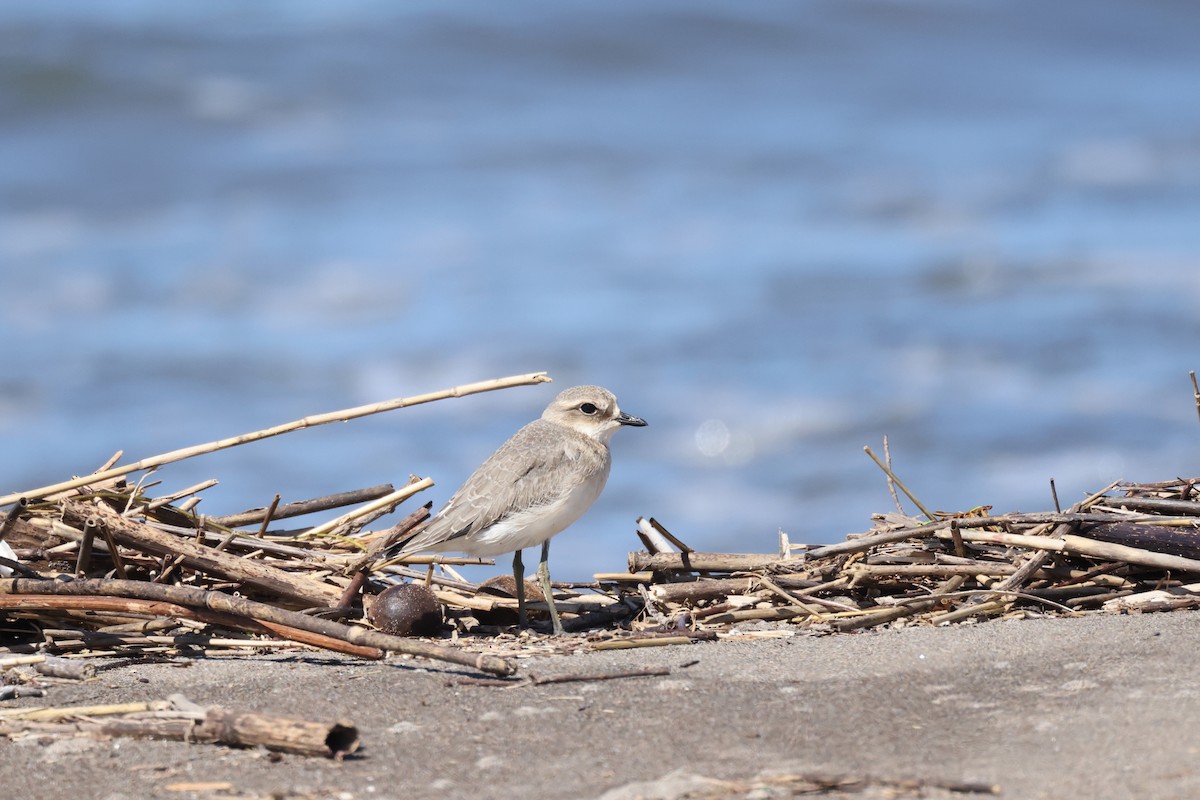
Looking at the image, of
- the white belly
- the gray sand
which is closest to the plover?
the white belly

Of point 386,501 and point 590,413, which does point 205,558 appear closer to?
Answer: point 386,501

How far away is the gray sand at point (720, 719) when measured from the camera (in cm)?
330

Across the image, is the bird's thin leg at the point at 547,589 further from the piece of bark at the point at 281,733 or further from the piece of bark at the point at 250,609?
the piece of bark at the point at 281,733

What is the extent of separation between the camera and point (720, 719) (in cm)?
379

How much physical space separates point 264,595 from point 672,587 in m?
1.54

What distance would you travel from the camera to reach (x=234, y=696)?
13.8ft

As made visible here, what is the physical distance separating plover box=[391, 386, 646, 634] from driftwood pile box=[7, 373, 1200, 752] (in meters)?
0.14

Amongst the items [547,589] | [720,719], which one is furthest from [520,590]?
[720,719]

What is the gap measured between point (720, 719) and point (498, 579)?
2.40 m

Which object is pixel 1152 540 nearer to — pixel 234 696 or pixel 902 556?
pixel 902 556

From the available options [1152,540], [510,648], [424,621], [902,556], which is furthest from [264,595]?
[1152,540]

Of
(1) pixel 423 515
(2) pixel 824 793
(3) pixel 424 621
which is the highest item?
(1) pixel 423 515

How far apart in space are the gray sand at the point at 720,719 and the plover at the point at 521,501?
1158mm

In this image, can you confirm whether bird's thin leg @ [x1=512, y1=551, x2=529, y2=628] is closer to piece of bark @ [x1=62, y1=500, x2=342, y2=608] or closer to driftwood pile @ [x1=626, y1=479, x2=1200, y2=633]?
driftwood pile @ [x1=626, y1=479, x2=1200, y2=633]
